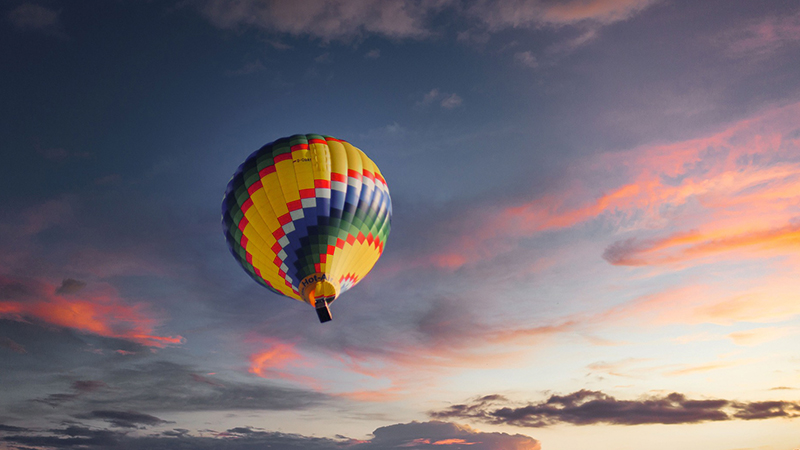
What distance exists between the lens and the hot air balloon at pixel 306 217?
30.6 meters

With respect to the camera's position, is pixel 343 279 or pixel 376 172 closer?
pixel 343 279

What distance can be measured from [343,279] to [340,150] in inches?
381

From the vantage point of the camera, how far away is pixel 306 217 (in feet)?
100

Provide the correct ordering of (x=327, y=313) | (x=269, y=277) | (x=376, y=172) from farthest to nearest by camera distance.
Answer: (x=376, y=172), (x=269, y=277), (x=327, y=313)

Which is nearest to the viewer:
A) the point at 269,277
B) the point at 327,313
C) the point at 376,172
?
the point at 327,313

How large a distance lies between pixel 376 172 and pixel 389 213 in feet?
11.1

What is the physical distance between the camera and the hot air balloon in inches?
1204

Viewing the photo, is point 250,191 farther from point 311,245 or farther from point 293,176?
point 311,245

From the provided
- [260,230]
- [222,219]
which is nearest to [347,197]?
[260,230]

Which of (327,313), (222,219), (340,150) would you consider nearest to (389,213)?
(340,150)

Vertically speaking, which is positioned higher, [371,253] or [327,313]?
[371,253]

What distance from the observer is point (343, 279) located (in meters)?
32.0

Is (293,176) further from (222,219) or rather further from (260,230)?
(222,219)

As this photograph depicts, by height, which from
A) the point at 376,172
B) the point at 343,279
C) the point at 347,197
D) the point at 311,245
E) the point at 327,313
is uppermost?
the point at 376,172
